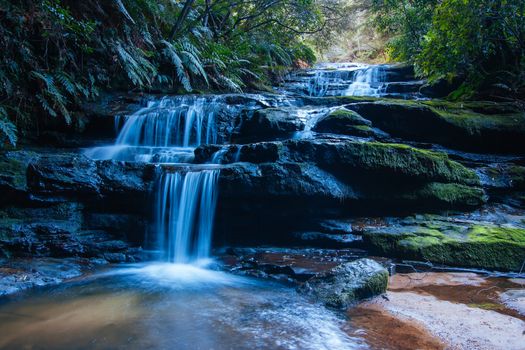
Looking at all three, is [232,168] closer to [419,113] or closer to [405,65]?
[419,113]

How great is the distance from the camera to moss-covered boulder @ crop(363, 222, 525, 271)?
454 cm

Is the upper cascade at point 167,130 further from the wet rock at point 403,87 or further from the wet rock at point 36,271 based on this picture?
the wet rock at point 403,87

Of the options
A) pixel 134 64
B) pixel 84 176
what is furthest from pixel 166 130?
pixel 84 176

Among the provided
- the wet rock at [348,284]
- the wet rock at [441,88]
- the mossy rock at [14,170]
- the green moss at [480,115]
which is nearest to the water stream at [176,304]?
the wet rock at [348,284]

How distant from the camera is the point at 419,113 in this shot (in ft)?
22.8

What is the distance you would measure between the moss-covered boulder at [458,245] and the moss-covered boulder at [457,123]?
8.12 ft

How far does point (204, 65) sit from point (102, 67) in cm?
322

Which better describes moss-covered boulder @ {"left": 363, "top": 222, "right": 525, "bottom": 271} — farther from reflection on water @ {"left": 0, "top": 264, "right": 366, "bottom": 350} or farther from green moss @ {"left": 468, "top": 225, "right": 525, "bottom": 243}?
reflection on water @ {"left": 0, "top": 264, "right": 366, "bottom": 350}

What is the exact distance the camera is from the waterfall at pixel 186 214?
18.6 ft

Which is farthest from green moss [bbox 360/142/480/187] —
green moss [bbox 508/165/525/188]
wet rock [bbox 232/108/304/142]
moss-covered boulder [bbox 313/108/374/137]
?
A: wet rock [bbox 232/108/304/142]

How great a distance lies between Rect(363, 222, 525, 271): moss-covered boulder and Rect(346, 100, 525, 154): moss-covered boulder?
97.4 inches

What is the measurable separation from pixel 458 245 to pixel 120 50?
7.82 metres

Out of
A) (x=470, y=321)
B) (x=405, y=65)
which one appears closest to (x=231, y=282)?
(x=470, y=321)

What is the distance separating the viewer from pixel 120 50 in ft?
27.2
